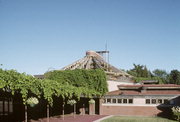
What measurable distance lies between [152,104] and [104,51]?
24239 mm

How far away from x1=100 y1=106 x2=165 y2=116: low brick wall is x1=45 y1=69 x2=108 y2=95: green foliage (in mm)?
2649

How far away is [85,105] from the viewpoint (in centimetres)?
3909

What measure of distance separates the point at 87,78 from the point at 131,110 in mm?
7994

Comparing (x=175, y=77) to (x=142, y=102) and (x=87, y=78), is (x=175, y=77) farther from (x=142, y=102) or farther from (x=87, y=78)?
(x=87, y=78)

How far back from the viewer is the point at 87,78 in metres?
37.8

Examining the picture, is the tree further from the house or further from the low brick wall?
the low brick wall

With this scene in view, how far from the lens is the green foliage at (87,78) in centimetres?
3694

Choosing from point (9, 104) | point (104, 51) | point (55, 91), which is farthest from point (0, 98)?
point (104, 51)

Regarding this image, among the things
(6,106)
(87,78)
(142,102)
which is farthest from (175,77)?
(6,106)

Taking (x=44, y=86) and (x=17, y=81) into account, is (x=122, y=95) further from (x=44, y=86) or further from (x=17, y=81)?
(x=17, y=81)

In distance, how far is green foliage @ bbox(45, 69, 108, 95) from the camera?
3694 cm

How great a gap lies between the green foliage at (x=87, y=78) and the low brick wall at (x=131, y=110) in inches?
104

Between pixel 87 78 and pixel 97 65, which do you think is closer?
pixel 87 78

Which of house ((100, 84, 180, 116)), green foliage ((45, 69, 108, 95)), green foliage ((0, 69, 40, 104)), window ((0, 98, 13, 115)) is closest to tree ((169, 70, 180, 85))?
house ((100, 84, 180, 116))
